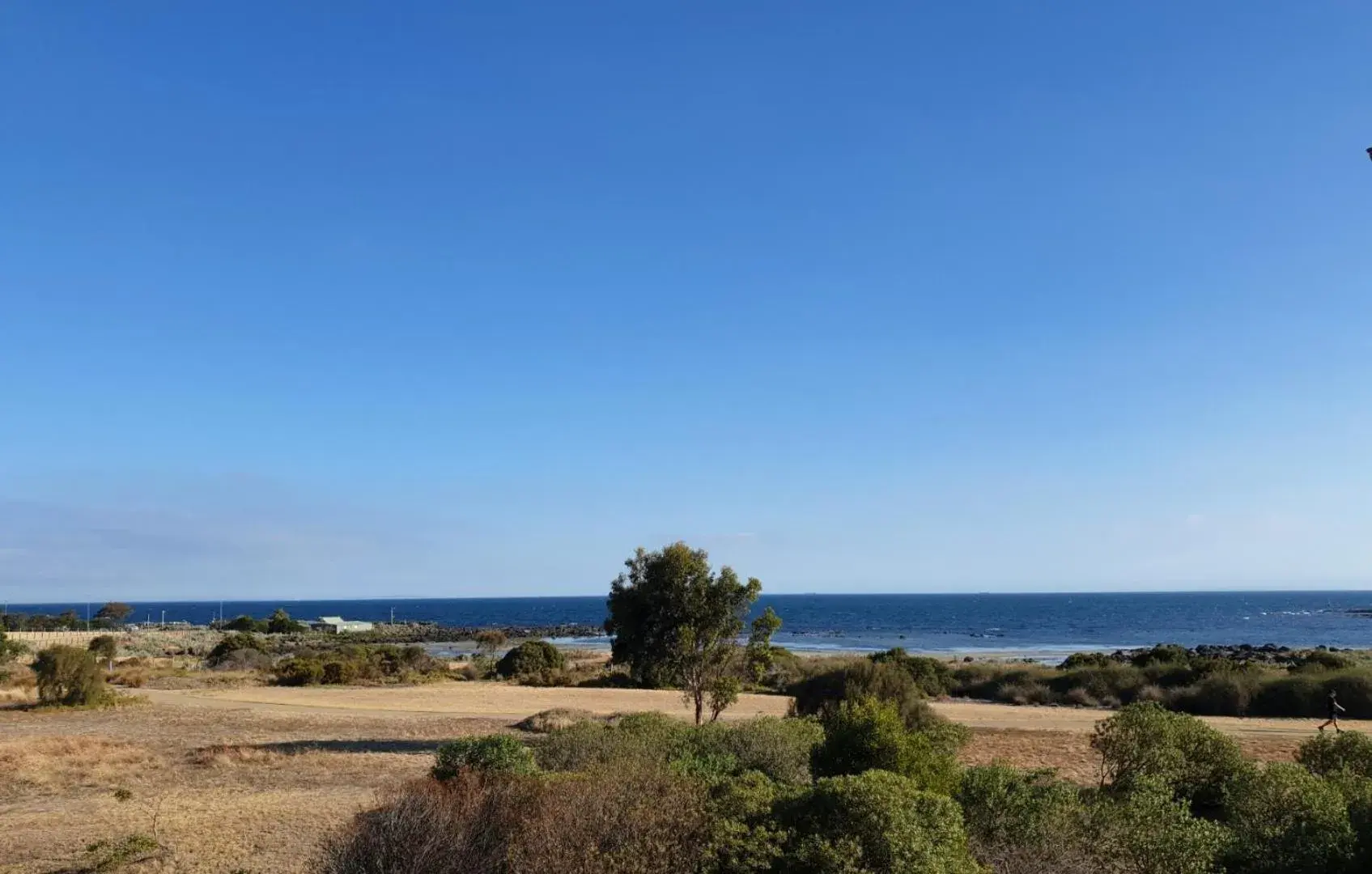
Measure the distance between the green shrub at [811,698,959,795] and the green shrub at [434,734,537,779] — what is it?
379 centimetres

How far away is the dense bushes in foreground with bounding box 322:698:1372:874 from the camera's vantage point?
7.11m

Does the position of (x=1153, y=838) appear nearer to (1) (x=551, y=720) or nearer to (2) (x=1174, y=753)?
(2) (x=1174, y=753)

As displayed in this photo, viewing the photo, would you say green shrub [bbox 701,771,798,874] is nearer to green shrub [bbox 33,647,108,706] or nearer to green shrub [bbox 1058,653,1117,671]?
green shrub [bbox 33,647,108,706]

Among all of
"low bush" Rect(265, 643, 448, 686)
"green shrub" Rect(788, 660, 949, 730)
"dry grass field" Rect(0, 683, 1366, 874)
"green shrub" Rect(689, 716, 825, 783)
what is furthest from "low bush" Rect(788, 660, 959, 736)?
"low bush" Rect(265, 643, 448, 686)

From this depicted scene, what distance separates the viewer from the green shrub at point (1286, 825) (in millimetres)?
8086

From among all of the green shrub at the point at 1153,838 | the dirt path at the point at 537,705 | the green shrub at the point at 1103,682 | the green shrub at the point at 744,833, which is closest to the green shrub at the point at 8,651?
the dirt path at the point at 537,705

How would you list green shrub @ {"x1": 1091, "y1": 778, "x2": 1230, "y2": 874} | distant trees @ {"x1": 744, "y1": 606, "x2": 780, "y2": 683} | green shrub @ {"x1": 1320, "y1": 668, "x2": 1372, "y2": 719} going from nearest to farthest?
green shrub @ {"x1": 1091, "y1": 778, "x2": 1230, "y2": 874}, distant trees @ {"x1": 744, "y1": 606, "x2": 780, "y2": 683}, green shrub @ {"x1": 1320, "y1": 668, "x2": 1372, "y2": 719}


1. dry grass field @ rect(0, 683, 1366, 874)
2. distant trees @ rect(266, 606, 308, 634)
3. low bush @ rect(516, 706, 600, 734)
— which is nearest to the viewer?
dry grass field @ rect(0, 683, 1366, 874)

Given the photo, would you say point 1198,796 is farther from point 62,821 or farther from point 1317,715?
point 1317,715

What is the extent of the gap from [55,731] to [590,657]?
40.5 meters

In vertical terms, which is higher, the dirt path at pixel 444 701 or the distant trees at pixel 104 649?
the distant trees at pixel 104 649

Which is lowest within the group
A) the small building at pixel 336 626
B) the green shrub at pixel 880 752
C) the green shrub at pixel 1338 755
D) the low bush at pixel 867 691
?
the small building at pixel 336 626

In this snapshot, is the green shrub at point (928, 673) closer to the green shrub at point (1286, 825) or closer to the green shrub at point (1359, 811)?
the green shrub at point (1359, 811)

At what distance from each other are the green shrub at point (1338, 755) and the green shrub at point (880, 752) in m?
5.19
